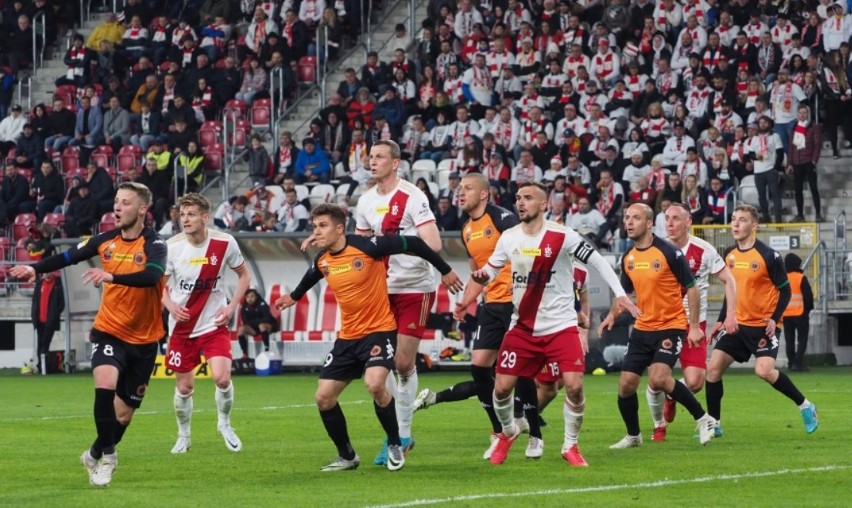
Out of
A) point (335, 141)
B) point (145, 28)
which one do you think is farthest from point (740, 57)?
point (145, 28)

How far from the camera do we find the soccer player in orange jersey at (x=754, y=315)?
50.0ft

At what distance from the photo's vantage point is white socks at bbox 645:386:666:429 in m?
14.8

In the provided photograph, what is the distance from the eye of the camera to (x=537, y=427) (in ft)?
42.5

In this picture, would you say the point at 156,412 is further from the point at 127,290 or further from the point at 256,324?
the point at 256,324

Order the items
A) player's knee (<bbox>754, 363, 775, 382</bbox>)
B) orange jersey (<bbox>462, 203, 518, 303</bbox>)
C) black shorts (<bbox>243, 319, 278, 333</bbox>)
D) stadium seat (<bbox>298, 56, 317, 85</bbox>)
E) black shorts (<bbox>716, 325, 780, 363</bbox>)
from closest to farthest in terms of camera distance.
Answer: orange jersey (<bbox>462, 203, 518, 303</bbox>) < player's knee (<bbox>754, 363, 775, 382</bbox>) < black shorts (<bbox>716, 325, 780, 363</bbox>) < black shorts (<bbox>243, 319, 278, 333</bbox>) < stadium seat (<bbox>298, 56, 317, 85</bbox>)

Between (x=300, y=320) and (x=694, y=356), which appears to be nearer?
(x=694, y=356)

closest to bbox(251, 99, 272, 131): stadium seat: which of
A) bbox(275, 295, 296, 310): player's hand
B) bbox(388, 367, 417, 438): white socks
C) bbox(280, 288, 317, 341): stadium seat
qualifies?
bbox(280, 288, 317, 341): stadium seat

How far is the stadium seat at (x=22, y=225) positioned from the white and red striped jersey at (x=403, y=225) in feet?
77.0

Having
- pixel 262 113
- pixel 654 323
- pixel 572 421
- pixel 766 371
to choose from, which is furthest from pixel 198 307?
pixel 262 113

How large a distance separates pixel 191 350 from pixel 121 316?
265 cm

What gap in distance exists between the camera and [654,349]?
14.3m

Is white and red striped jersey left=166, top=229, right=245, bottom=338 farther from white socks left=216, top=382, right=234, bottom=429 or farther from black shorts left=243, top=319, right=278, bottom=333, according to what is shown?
black shorts left=243, top=319, right=278, bottom=333

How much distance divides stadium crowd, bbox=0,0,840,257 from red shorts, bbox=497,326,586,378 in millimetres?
15035

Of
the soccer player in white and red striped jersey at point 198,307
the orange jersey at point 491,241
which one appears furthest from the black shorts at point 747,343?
the soccer player in white and red striped jersey at point 198,307
